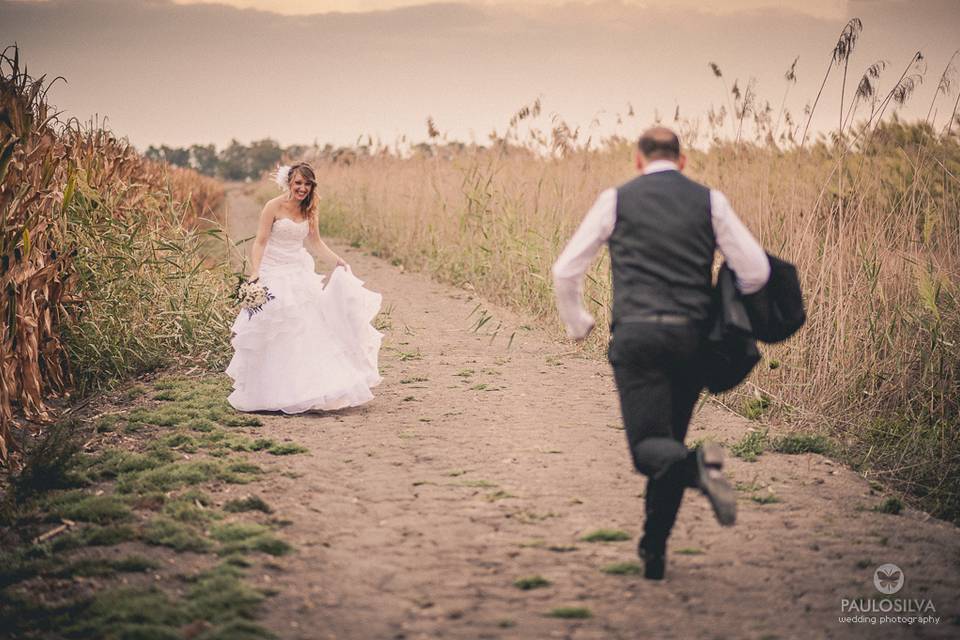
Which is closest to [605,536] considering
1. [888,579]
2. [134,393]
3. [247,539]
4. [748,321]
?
[888,579]

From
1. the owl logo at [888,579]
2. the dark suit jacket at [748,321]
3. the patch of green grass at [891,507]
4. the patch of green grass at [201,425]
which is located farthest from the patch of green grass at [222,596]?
the patch of green grass at [891,507]

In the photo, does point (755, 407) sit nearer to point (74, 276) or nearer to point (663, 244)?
point (663, 244)

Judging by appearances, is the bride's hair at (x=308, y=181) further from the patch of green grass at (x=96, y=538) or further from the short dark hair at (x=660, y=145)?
the short dark hair at (x=660, y=145)

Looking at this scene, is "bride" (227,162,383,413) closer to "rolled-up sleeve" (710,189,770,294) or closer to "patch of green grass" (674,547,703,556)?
"patch of green grass" (674,547,703,556)

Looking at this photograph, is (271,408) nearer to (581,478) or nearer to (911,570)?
(581,478)

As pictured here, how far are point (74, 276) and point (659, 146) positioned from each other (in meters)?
6.04

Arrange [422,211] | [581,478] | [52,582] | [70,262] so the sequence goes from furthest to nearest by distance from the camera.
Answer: [422,211] < [70,262] < [581,478] < [52,582]

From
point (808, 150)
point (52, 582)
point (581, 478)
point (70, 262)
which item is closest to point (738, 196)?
point (808, 150)

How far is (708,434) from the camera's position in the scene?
6.35 m

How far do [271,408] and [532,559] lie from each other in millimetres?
3354

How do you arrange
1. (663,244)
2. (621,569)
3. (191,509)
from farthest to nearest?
(191,509) → (621,569) → (663,244)

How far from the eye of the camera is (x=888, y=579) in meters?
3.84

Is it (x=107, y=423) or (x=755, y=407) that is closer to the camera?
(x=107, y=423)

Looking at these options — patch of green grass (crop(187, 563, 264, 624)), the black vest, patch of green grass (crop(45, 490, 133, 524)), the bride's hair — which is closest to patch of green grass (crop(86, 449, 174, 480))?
patch of green grass (crop(45, 490, 133, 524))
